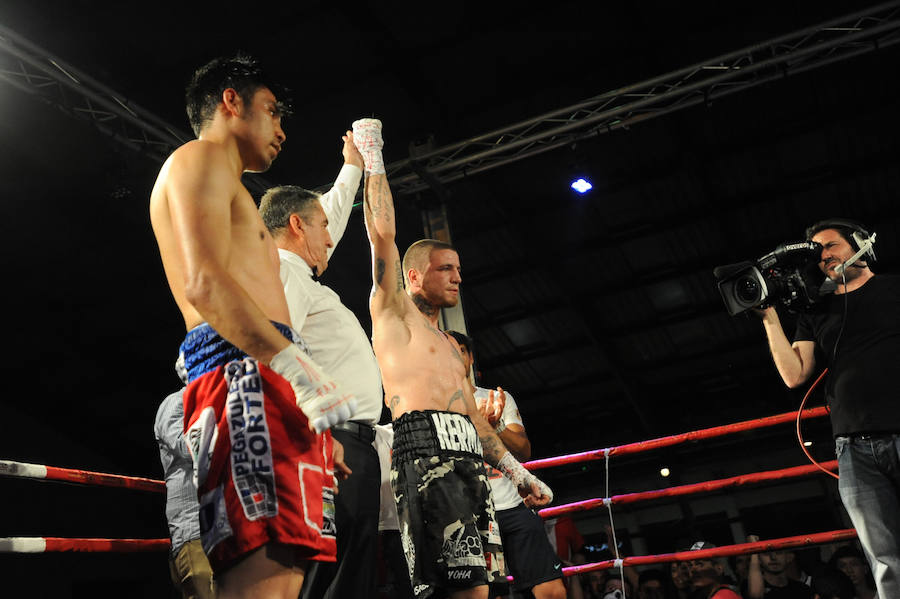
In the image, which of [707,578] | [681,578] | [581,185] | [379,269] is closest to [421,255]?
[379,269]

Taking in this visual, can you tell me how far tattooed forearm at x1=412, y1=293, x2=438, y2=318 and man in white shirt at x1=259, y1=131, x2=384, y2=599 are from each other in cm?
86

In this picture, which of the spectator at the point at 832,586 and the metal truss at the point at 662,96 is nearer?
the spectator at the point at 832,586

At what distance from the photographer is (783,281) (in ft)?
9.27

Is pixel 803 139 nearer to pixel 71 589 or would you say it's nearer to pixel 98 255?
pixel 98 255

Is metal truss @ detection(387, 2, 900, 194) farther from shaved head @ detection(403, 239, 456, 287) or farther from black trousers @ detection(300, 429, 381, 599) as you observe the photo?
black trousers @ detection(300, 429, 381, 599)

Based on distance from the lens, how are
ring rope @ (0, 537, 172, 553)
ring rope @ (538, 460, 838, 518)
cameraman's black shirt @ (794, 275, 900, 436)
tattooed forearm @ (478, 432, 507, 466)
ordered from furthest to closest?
ring rope @ (538, 460, 838, 518) → tattooed forearm @ (478, 432, 507, 466) → cameraman's black shirt @ (794, 275, 900, 436) → ring rope @ (0, 537, 172, 553)

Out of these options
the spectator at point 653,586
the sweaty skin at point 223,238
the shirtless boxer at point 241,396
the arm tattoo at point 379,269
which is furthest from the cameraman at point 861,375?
the spectator at point 653,586

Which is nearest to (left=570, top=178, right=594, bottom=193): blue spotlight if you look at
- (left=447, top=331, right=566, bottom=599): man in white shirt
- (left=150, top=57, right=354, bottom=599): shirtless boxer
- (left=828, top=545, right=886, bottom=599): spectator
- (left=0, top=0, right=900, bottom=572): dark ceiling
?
(left=0, top=0, right=900, bottom=572): dark ceiling

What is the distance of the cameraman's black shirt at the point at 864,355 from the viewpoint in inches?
98.7

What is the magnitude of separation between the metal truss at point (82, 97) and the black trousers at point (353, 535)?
180 inches

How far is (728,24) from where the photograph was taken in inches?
254

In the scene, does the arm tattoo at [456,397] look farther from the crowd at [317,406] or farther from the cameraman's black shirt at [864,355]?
the cameraman's black shirt at [864,355]

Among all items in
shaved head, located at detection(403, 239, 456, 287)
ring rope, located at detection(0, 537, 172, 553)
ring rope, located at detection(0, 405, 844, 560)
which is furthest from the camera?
shaved head, located at detection(403, 239, 456, 287)

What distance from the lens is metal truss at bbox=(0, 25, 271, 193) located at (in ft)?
16.8
